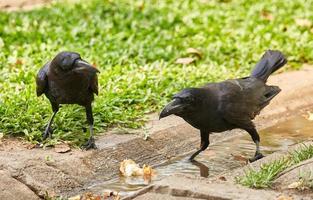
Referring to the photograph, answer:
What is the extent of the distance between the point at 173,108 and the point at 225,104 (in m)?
0.57

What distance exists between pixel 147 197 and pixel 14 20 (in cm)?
659

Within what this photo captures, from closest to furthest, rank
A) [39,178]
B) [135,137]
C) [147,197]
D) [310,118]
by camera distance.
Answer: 1. [147,197]
2. [39,178]
3. [135,137]
4. [310,118]

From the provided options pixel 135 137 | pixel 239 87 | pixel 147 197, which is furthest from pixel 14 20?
pixel 147 197

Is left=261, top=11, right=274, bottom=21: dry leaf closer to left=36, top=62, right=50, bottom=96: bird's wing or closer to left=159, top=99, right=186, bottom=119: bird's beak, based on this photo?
left=36, top=62, right=50, bottom=96: bird's wing

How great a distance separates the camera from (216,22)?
12109 mm

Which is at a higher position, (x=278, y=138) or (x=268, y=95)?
(x=268, y=95)

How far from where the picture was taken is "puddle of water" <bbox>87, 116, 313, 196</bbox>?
679 cm

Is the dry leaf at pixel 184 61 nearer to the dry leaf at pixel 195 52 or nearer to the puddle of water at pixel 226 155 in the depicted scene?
the dry leaf at pixel 195 52

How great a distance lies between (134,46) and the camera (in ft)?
34.6

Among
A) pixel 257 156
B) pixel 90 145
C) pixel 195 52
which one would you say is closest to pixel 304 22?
pixel 195 52

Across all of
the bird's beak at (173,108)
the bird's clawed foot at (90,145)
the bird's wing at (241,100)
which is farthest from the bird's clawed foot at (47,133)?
the bird's wing at (241,100)

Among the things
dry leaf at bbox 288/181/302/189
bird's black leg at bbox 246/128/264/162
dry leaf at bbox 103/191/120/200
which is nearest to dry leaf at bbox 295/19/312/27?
bird's black leg at bbox 246/128/264/162

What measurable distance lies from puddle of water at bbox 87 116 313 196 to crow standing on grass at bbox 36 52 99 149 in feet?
2.19

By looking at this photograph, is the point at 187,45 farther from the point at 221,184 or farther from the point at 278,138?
the point at 221,184
